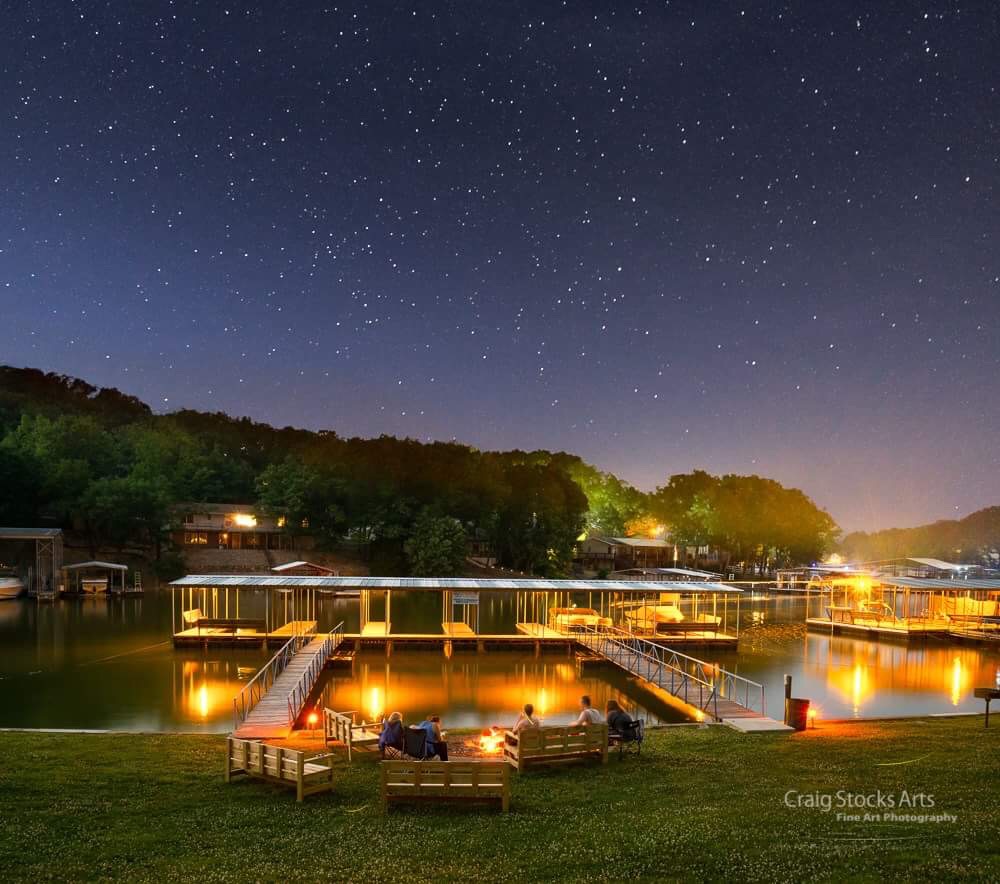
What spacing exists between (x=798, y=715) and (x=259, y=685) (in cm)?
1556

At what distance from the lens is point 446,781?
11422mm

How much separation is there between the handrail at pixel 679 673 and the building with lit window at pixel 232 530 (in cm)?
4837

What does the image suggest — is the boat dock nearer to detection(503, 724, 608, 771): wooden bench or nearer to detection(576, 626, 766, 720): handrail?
detection(576, 626, 766, 720): handrail

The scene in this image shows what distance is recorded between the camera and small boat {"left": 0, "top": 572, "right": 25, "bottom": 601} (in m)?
52.4

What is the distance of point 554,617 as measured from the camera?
40.0 metres

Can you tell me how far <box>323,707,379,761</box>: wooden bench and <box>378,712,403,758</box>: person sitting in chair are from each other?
25.5 inches

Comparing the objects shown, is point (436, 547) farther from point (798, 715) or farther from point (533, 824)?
point (533, 824)

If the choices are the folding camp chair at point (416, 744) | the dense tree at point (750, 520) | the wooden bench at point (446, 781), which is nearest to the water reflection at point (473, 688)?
the folding camp chair at point (416, 744)

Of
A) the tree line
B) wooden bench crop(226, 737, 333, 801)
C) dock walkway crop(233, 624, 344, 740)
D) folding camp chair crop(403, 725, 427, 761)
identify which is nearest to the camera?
wooden bench crop(226, 737, 333, 801)

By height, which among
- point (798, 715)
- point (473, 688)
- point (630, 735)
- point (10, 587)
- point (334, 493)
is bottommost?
point (10, 587)

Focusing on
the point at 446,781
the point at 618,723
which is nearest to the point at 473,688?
the point at 618,723

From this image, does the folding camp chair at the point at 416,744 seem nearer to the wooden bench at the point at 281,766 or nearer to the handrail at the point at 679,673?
the wooden bench at the point at 281,766

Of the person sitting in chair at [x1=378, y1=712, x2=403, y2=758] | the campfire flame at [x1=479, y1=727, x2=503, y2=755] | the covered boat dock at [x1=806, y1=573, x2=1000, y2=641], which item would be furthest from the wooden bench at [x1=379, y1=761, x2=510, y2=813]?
the covered boat dock at [x1=806, y1=573, x2=1000, y2=641]

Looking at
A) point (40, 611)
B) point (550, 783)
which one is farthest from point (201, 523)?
point (550, 783)
